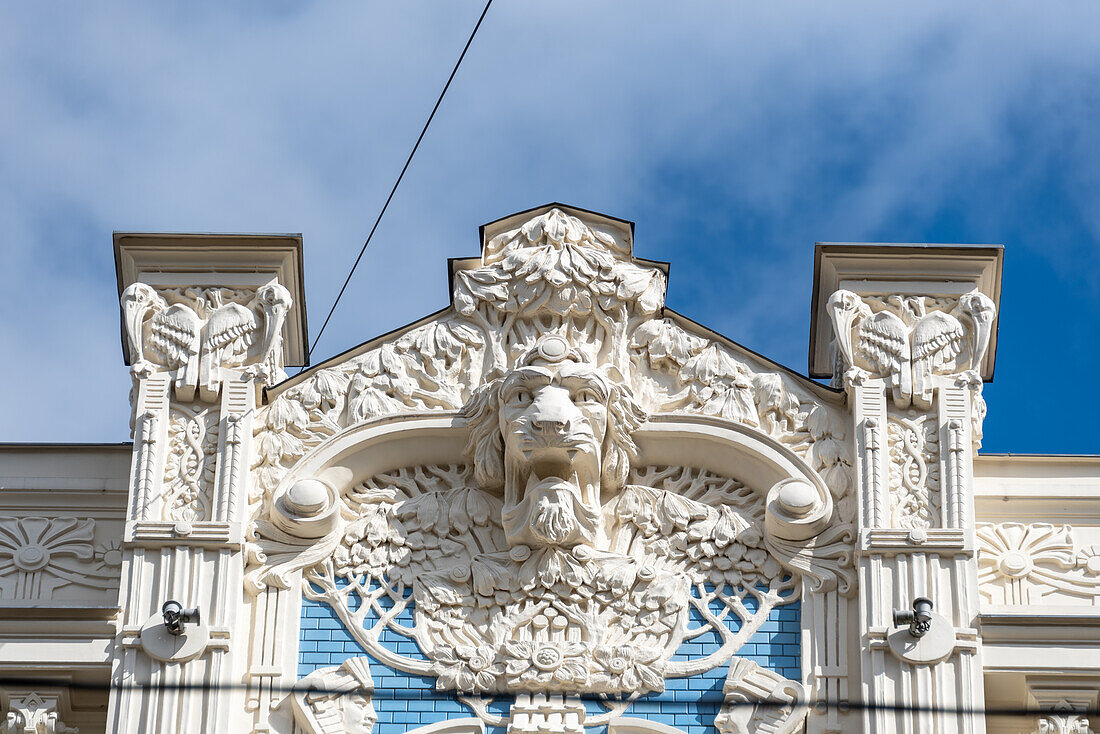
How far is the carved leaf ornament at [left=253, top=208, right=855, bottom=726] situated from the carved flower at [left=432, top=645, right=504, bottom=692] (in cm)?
1

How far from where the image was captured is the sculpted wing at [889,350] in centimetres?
1382

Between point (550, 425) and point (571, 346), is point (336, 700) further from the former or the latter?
point (571, 346)

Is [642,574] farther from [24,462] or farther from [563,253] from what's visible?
[24,462]

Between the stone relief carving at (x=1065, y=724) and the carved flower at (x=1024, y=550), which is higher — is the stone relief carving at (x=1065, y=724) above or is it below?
below

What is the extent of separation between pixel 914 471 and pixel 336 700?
3.44 m

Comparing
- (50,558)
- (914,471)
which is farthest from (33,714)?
(914,471)

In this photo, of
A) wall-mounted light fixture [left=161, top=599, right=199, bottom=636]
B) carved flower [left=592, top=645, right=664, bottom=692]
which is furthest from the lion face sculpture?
wall-mounted light fixture [left=161, top=599, right=199, bottom=636]

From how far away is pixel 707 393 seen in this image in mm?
14086

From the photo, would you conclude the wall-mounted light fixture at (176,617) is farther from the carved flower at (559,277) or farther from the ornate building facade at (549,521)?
the carved flower at (559,277)

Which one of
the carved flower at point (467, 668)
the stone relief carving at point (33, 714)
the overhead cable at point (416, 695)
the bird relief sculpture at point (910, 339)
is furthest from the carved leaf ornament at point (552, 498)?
the stone relief carving at point (33, 714)

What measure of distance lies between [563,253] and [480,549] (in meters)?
1.90

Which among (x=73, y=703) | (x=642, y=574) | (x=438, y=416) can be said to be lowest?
(x=73, y=703)

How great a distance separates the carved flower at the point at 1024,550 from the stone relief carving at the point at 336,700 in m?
3.56

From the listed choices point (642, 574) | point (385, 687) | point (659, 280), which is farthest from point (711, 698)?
point (659, 280)
